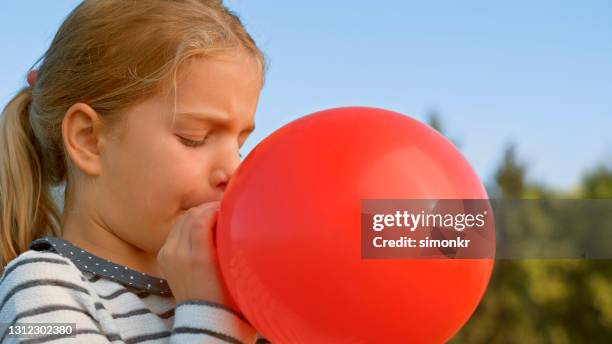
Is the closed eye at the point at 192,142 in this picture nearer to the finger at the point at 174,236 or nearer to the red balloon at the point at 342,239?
the finger at the point at 174,236

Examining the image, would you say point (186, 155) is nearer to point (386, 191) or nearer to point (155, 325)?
point (155, 325)

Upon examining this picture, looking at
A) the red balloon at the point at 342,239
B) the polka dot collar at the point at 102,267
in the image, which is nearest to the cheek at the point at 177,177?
the polka dot collar at the point at 102,267

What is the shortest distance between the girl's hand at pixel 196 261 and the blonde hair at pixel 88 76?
0.44m

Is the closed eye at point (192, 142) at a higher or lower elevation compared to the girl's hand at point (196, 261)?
higher

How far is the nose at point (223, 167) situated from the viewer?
2135 millimetres

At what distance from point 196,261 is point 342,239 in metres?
0.45

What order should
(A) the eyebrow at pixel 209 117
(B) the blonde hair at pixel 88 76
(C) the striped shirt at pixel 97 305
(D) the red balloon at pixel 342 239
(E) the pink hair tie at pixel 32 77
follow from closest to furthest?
A: (D) the red balloon at pixel 342 239 → (C) the striped shirt at pixel 97 305 → (A) the eyebrow at pixel 209 117 → (B) the blonde hair at pixel 88 76 → (E) the pink hair tie at pixel 32 77

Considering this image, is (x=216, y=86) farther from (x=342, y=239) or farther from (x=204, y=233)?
(x=342, y=239)

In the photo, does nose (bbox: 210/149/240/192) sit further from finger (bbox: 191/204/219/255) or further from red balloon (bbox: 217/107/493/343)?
red balloon (bbox: 217/107/493/343)

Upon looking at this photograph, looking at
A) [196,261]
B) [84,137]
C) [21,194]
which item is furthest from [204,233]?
[21,194]

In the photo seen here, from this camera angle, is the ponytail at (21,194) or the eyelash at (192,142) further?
the ponytail at (21,194)

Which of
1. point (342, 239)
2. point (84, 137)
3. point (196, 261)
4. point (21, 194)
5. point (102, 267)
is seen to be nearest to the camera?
point (342, 239)

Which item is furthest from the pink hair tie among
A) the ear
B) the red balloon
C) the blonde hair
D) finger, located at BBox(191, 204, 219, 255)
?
the red balloon

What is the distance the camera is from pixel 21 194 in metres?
2.54
